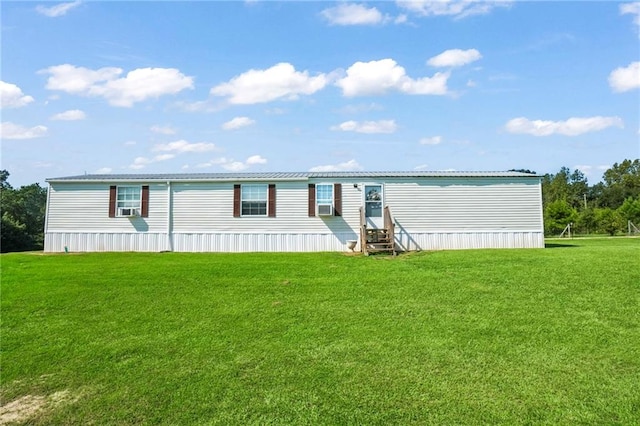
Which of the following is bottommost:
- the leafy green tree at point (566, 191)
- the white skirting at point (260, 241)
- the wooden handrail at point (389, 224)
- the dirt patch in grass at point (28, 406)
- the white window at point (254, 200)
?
the dirt patch in grass at point (28, 406)

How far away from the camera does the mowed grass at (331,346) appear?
10.8 ft

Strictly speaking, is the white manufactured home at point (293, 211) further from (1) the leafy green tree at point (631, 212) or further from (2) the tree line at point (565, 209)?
(1) the leafy green tree at point (631, 212)

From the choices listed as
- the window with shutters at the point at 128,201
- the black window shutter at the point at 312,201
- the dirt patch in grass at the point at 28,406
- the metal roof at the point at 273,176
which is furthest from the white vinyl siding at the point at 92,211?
the dirt patch in grass at the point at 28,406

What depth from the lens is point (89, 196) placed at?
1456 cm

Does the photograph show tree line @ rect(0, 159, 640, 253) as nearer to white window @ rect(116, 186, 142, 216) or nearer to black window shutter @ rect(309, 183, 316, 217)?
white window @ rect(116, 186, 142, 216)

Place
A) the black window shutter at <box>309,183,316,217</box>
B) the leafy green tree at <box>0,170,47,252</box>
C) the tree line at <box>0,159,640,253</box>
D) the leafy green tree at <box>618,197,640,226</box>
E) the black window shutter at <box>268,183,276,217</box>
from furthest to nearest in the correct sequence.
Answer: the leafy green tree at <box>618,197,640,226</box>, the tree line at <box>0,159,640,253</box>, the leafy green tree at <box>0,170,47,252</box>, the black window shutter at <box>268,183,276,217</box>, the black window shutter at <box>309,183,316,217</box>

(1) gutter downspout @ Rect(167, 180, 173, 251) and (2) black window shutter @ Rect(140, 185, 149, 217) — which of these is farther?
(2) black window shutter @ Rect(140, 185, 149, 217)

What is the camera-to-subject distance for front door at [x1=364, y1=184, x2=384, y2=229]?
1391cm

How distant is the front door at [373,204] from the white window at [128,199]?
329 inches

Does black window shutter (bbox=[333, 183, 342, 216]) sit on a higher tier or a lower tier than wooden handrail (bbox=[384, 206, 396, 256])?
higher

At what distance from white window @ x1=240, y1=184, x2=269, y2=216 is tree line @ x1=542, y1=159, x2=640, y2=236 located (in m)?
25.6

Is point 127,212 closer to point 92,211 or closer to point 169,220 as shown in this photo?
point 92,211

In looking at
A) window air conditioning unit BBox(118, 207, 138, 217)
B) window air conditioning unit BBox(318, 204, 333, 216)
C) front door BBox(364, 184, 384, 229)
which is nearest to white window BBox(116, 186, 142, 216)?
window air conditioning unit BBox(118, 207, 138, 217)

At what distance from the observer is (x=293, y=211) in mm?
14070
